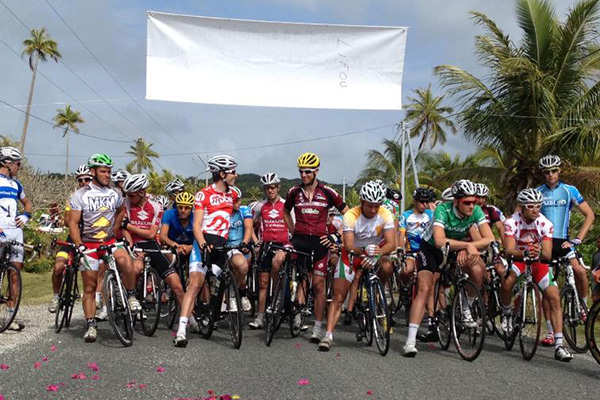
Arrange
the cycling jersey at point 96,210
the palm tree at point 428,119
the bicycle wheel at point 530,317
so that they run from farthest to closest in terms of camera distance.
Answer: the palm tree at point 428,119, the cycling jersey at point 96,210, the bicycle wheel at point 530,317

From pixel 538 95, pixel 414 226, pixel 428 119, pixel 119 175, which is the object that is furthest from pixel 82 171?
pixel 428 119

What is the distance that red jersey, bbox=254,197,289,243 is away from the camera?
10.4 metres

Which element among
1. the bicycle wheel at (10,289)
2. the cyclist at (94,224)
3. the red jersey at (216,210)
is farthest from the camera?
the bicycle wheel at (10,289)

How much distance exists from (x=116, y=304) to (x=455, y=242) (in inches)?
161

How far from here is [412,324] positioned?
25.6 feet

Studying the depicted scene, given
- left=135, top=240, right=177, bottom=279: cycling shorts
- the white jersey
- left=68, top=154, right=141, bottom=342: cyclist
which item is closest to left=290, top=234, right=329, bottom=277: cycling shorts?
left=135, top=240, right=177, bottom=279: cycling shorts

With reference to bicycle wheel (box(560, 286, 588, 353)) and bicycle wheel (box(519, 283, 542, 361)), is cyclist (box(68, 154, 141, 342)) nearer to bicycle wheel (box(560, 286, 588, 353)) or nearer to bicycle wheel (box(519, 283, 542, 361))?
bicycle wheel (box(519, 283, 542, 361))

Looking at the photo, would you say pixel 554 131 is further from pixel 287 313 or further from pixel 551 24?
pixel 287 313

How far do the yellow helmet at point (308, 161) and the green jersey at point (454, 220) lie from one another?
175 cm

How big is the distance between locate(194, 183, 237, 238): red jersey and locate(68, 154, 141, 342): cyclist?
112 cm

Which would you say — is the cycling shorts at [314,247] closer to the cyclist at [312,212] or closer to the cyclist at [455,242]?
the cyclist at [312,212]

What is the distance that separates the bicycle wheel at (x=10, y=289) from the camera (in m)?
8.64

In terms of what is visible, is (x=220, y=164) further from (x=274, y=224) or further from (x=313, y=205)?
(x=274, y=224)

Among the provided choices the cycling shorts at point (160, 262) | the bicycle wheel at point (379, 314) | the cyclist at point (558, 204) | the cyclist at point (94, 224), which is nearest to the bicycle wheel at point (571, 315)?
the cyclist at point (558, 204)
